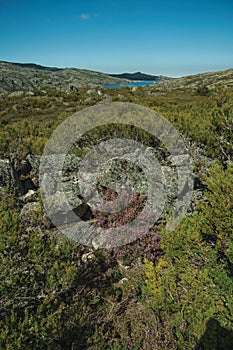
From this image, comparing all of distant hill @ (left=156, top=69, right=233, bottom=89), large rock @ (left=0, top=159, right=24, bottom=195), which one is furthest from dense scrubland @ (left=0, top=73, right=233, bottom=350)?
distant hill @ (left=156, top=69, right=233, bottom=89)

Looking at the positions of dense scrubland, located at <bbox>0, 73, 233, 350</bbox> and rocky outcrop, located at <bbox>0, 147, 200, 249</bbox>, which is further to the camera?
rocky outcrop, located at <bbox>0, 147, 200, 249</bbox>

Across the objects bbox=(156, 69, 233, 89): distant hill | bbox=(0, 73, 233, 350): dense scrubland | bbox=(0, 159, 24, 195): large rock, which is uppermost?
bbox=(156, 69, 233, 89): distant hill

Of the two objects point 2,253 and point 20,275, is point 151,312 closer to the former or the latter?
point 20,275

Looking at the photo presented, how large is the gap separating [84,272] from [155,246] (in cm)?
143

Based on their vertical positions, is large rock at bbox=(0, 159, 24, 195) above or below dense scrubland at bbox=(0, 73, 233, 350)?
above

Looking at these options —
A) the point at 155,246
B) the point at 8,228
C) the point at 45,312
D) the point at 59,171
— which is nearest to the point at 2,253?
the point at 8,228

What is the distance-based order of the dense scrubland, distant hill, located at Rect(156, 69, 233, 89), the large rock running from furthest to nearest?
distant hill, located at Rect(156, 69, 233, 89) < the large rock < the dense scrubland

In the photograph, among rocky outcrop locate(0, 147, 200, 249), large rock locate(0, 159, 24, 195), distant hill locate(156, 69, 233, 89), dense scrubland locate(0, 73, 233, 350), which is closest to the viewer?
dense scrubland locate(0, 73, 233, 350)

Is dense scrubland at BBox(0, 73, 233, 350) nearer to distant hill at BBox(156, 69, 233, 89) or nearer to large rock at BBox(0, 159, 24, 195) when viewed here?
large rock at BBox(0, 159, 24, 195)

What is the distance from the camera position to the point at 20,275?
316cm

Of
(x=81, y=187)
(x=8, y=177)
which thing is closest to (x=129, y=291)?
(x=81, y=187)

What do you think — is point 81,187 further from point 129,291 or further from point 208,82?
point 208,82

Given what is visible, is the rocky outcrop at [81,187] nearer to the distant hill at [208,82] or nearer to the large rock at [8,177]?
the large rock at [8,177]

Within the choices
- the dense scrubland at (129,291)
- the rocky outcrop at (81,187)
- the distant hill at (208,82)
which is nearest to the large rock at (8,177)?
the rocky outcrop at (81,187)
